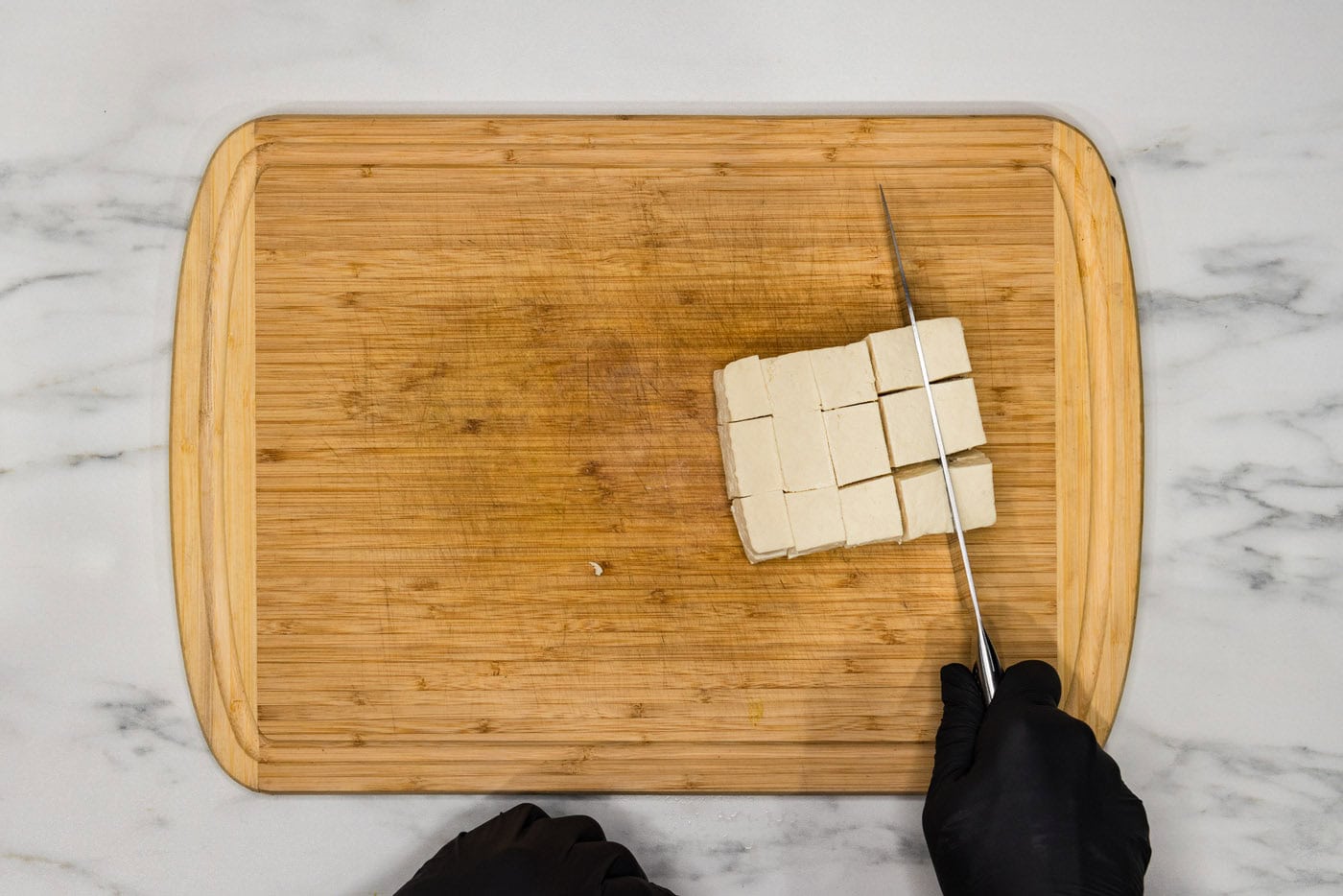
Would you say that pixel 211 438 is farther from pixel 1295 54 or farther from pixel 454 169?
pixel 1295 54

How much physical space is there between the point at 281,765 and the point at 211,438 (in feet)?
3.56

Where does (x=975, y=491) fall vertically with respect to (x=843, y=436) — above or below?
below

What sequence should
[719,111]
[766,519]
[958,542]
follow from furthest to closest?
[719,111] → [958,542] → [766,519]

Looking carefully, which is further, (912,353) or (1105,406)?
(1105,406)

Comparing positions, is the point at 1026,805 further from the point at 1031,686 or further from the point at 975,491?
the point at 975,491

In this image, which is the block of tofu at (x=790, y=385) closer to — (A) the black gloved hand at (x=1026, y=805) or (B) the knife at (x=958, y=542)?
(B) the knife at (x=958, y=542)

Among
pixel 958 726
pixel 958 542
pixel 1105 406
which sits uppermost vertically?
pixel 1105 406

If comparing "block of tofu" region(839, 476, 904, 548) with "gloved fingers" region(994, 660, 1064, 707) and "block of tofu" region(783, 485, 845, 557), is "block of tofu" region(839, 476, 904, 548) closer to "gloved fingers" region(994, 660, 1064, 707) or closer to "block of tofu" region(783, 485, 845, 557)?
"block of tofu" region(783, 485, 845, 557)

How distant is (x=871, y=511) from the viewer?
2.57 meters

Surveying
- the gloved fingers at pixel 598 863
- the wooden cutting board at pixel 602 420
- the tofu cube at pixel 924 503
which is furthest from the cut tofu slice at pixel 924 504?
the gloved fingers at pixel 598 863

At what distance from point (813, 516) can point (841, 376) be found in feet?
1.41

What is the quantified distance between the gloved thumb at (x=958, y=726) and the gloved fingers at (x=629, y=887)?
2.98 feet

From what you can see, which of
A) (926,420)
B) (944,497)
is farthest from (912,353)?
(944,497)

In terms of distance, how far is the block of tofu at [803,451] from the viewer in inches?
101
